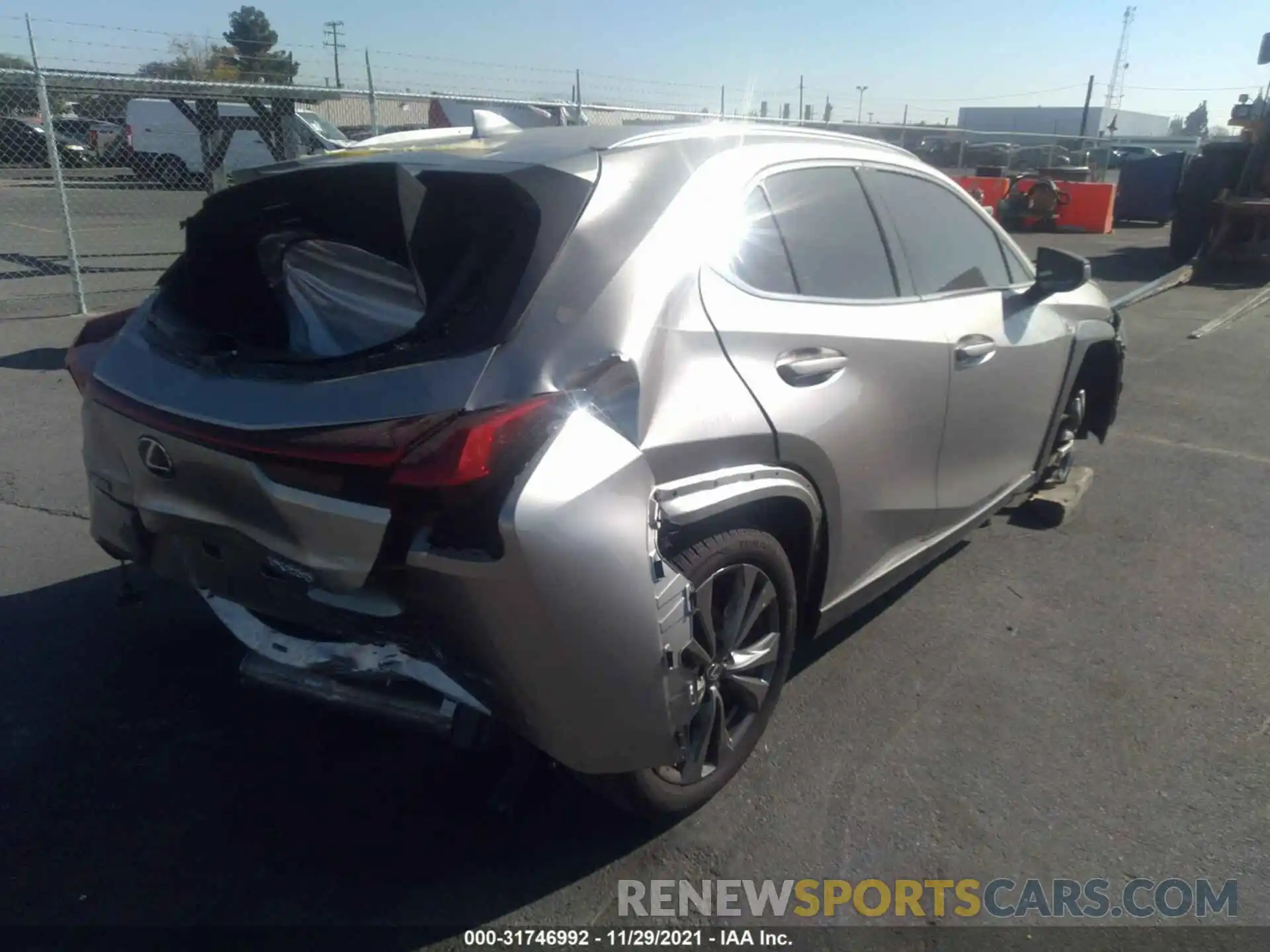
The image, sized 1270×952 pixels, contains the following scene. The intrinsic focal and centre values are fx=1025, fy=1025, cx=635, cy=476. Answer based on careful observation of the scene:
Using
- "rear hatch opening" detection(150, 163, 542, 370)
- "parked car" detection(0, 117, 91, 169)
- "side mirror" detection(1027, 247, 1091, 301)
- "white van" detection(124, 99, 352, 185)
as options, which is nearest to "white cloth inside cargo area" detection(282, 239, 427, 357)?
"rear hatch opening" detection(150, 163, 542, 370)

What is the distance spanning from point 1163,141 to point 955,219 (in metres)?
52.2

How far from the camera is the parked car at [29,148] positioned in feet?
75.2

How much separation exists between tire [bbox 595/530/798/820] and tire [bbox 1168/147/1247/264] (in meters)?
14.9

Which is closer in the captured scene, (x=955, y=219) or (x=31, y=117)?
(x=955, y=219)

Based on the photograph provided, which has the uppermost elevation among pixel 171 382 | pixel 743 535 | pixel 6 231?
pixel 171 382

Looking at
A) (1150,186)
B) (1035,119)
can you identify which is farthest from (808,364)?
(1035,119)

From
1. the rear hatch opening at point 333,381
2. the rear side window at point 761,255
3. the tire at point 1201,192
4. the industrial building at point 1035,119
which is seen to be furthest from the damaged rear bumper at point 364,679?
the industrial building at point 1035,119

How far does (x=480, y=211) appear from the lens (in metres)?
2.58

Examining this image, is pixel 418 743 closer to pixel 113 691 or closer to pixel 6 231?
pixel 113 691

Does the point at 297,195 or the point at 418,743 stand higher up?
the point at 297,195

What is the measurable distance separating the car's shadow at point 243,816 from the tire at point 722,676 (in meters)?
0.20

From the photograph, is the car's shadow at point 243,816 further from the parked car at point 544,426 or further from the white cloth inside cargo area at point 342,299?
the white cloth inside cargo area at point 342,299

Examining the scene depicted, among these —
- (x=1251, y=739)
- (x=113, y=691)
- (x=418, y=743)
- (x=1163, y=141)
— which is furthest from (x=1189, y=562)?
(x=1163, y=141)

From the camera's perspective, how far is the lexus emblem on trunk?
255cm
